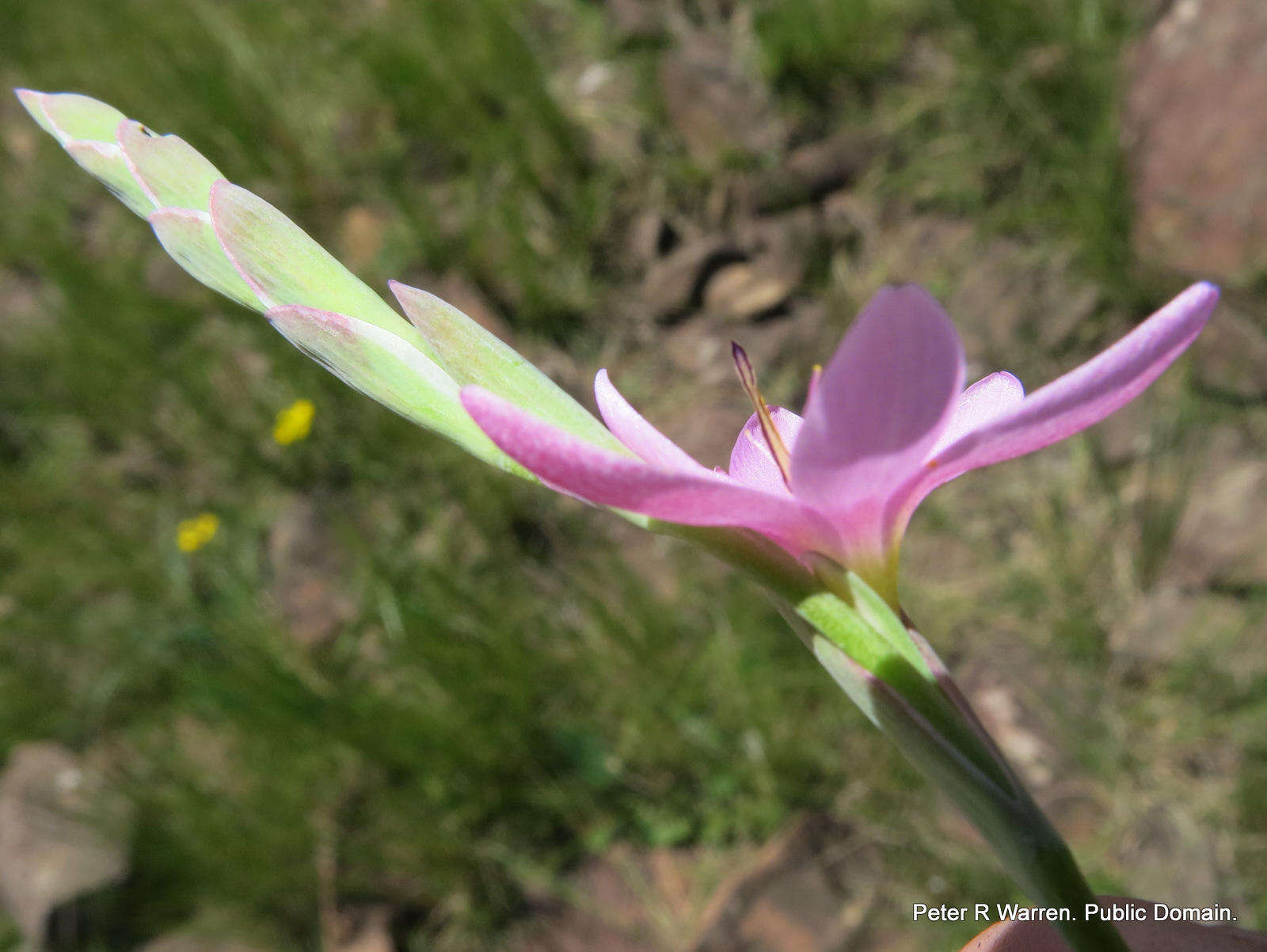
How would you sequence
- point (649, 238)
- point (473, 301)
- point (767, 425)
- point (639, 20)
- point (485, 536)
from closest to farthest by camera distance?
point (767, 425), point (485, 536), point (473, 301), point (649, 238), point (639, 20)

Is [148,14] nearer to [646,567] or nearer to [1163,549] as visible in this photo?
[646,567]

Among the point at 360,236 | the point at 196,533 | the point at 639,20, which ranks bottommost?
the point at 196,533

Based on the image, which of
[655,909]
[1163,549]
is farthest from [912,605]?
[655,909]

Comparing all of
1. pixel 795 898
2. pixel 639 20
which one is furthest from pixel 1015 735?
pixel 639 20

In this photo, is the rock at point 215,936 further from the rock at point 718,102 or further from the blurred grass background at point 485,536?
the rock at point 718,102

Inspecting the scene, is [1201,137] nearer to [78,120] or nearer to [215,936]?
[78,120]

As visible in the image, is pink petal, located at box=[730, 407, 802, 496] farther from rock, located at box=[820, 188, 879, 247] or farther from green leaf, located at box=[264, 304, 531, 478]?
rock, located at box=[820, 188, 879, 247]

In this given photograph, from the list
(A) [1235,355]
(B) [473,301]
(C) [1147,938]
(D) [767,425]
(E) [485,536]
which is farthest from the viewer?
(B) [473,301]

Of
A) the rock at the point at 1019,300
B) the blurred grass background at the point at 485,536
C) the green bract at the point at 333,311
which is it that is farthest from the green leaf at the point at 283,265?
Result: the rock at the point at 1019,300
